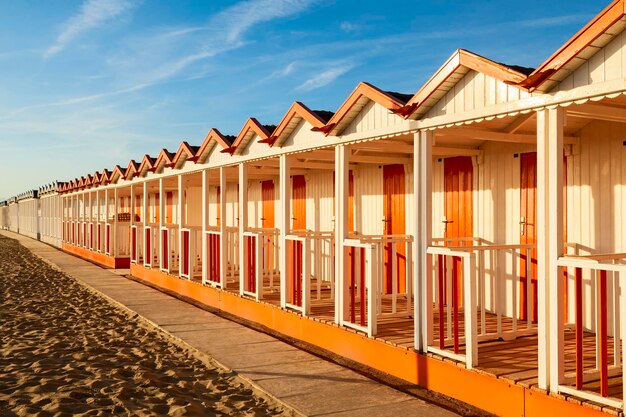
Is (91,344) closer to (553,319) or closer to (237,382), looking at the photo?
(237,382)

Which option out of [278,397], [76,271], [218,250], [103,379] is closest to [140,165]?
[76,271]

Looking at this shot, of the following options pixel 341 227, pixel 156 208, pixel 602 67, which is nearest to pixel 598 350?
pixel 602 67

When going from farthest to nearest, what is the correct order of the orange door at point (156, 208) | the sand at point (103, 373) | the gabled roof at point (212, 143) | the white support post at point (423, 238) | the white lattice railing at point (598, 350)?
the orange door at point (156, 208) < the gabled roof at point (212, 143) < the white support post at point (423, 238) < the sand at point (103, 373) < the white lattice railing at point (598, 350)

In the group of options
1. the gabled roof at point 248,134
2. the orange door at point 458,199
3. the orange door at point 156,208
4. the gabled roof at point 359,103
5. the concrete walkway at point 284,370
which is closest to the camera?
the concrete walkway at point 284,370

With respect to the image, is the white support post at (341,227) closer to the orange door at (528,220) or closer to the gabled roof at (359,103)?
the gabled roof at (359,103)

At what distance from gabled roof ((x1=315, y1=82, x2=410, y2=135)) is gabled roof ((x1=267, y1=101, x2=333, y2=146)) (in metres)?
0.24

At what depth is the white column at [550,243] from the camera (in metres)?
4.12

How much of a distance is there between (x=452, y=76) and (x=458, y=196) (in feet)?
9.74

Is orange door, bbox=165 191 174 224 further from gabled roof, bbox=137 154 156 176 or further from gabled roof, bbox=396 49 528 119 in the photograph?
gabled roof, bbox=396 49 528 119

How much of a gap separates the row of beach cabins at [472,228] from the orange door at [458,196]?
0.02 m

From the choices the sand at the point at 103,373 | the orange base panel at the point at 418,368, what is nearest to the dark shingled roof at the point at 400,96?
the orange base panel at the point at 418,368

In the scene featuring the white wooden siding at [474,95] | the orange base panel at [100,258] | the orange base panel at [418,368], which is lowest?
the orange base panel at [100,258]

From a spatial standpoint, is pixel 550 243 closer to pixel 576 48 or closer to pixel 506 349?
pixel 576 48

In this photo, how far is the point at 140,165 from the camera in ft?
49.0
